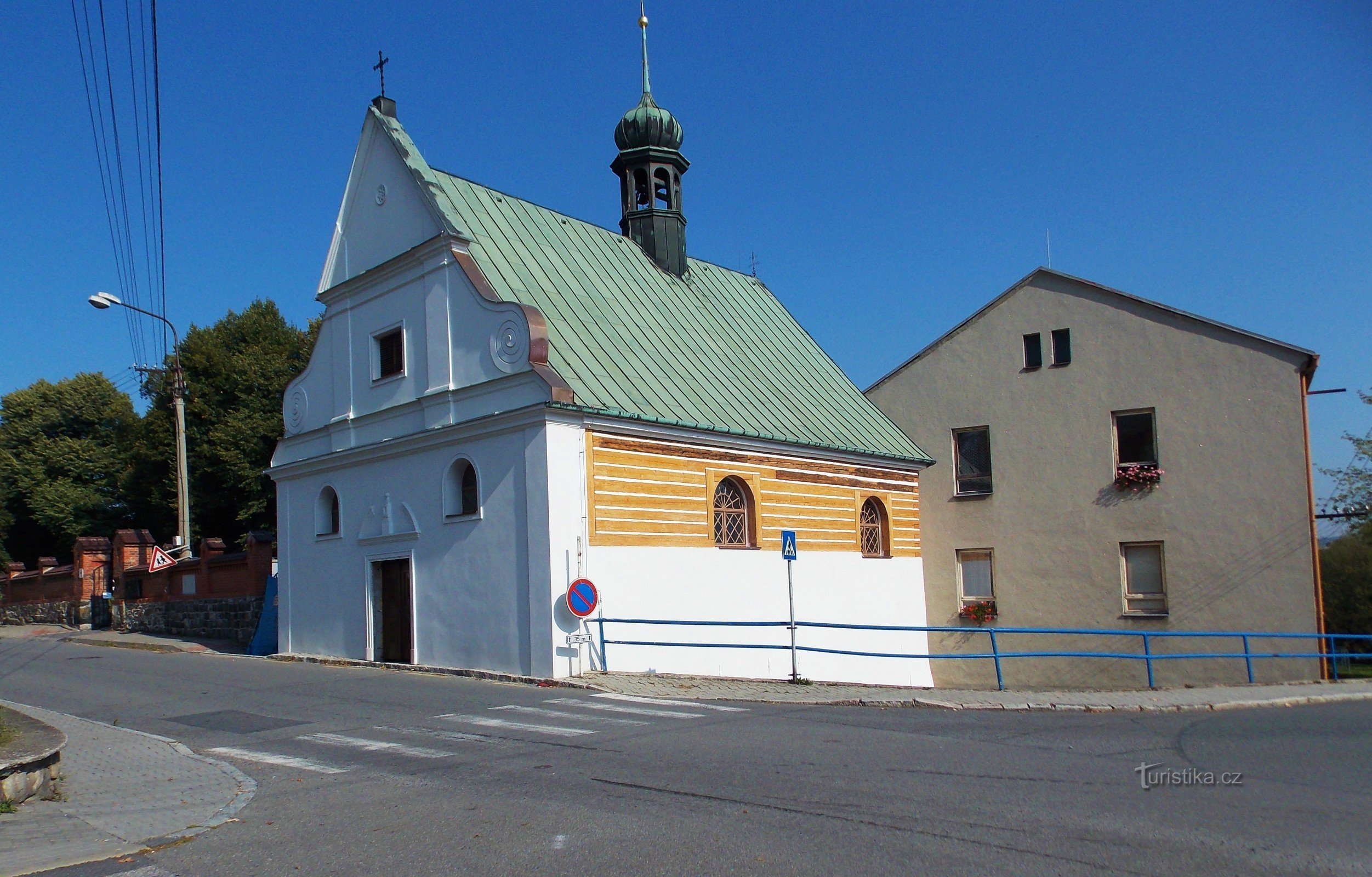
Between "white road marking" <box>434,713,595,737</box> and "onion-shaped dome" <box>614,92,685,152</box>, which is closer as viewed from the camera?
"white road marking" <box>434,713,595,737</box>

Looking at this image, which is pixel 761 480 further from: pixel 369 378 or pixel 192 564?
pixel 192 564

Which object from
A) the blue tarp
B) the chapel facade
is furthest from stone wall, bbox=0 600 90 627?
the chapel facade

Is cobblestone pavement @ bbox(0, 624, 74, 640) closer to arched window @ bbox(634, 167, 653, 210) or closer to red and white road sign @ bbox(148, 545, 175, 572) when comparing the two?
red and white road sign @ bbox(148, 545, 175, 572)

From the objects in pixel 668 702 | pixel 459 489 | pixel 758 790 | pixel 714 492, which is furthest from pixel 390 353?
pixel 758 790

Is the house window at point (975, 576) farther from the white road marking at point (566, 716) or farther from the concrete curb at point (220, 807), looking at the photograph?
the concrete curb at point (220, 807)

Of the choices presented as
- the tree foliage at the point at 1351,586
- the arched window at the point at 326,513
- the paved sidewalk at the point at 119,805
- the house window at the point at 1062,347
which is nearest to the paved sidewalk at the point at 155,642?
the arched window at the point at 326,513

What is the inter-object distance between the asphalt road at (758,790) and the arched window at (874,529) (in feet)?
37.0

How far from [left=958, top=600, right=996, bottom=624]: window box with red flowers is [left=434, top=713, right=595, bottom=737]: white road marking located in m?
15.3

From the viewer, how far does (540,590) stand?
16.8 metres

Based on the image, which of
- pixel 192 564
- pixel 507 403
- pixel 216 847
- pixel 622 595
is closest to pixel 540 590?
pixel 622 595

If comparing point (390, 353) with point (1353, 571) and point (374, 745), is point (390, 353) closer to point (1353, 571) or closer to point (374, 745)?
point (374, 745)

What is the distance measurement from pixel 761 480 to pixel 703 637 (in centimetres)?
359

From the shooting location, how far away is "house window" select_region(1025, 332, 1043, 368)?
24.5 metres

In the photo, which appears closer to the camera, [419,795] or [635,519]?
[419,795]
